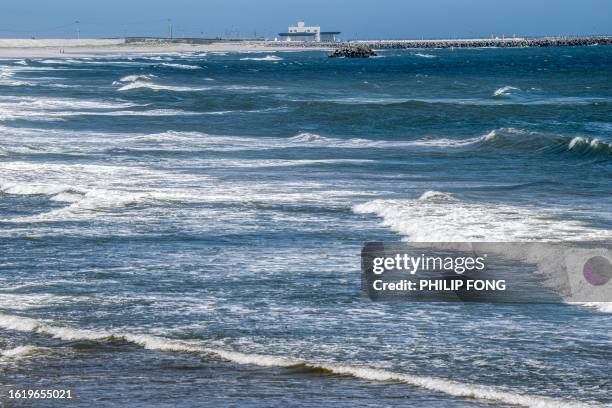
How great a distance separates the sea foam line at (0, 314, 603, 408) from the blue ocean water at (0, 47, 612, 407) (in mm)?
26

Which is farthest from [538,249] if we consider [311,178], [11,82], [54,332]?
[11,82]

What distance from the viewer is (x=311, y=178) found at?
2453cm

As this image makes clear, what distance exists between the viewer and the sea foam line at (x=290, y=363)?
9289 mm

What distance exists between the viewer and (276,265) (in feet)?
47.5

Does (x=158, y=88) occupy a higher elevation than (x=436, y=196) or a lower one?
lower

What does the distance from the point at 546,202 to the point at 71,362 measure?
12.1m

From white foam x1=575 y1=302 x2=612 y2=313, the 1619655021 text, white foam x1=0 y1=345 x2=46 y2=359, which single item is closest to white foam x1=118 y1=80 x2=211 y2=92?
white foam x1=575 y1=302 x2=612 y2=313

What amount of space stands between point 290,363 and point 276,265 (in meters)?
4.26

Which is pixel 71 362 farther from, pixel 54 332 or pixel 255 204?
pixel 255 204

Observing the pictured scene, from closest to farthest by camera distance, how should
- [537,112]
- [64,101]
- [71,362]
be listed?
1. [71,362]
2. [537,112]
3. [64,101]

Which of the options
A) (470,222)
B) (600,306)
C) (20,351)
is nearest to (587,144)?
(470,222)

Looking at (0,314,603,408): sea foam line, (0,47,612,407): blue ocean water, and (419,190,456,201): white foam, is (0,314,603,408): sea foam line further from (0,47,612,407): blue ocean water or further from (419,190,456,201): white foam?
(419,190,456,201): white foam

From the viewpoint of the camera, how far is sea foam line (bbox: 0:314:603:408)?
9.29 meters

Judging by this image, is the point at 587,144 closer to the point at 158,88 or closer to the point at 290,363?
the point at 290,363
